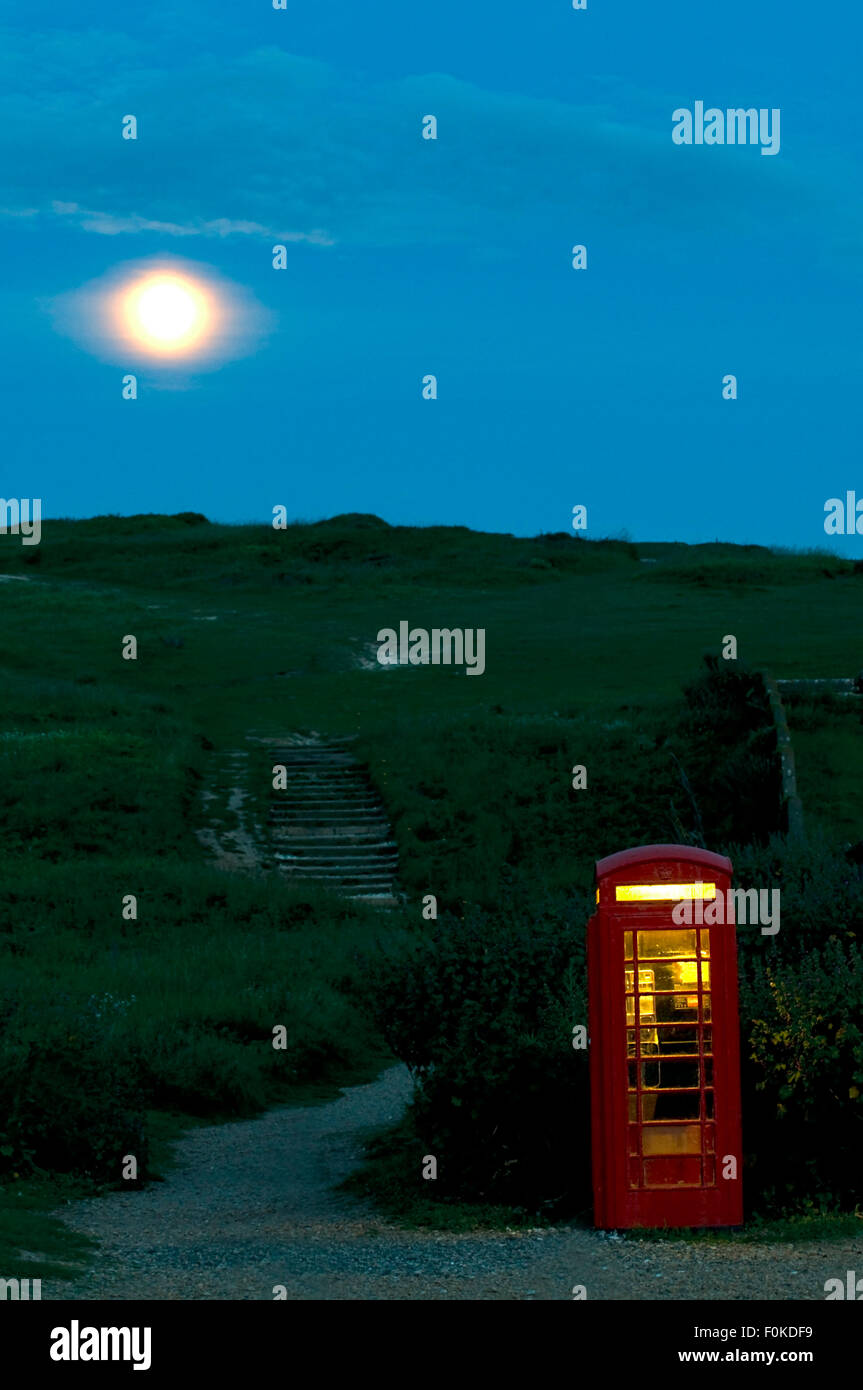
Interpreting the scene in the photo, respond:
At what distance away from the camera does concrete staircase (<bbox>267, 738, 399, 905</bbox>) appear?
91.7ft

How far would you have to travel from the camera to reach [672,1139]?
9.45 m

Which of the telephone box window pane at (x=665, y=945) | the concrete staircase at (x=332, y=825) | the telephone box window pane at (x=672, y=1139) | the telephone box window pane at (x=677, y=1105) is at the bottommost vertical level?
the telephone box window pane at (x=672, y=1139)

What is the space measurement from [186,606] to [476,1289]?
53830mm

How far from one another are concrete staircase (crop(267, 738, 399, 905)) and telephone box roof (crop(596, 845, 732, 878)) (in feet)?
55.2

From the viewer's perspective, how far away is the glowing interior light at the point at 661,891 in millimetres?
9500

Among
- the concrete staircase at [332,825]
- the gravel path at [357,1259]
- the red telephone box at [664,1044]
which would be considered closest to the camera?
the gravel path at [357,1259]

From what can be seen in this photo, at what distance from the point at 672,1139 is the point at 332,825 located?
21656 millimetres

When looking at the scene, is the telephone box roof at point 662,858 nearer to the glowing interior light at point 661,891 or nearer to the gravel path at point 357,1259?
the glowing interior light at point 661,891

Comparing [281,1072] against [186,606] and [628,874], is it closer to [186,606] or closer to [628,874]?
[628,874]

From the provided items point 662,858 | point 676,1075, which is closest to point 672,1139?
point 676,1075

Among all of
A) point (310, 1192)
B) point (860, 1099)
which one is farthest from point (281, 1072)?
point (860, 1099)

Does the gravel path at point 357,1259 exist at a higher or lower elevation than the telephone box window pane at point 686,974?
lower

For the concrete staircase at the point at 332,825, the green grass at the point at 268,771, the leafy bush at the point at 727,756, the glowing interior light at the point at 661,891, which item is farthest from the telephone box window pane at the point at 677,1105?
the concrete staircase at the point at 332,825

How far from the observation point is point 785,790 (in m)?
26.3
